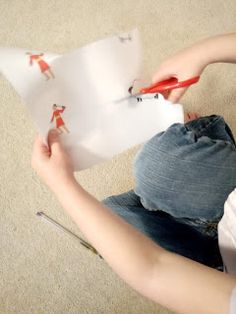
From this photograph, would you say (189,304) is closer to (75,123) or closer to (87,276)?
(75,123)

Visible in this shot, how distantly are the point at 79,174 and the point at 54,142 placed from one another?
0.41 metres

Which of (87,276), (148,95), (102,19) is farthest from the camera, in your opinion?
(102,19)

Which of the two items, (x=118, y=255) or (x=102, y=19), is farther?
(x=102, y=19)

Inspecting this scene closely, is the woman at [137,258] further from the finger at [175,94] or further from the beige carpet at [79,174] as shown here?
the beige carpet at [79,174]

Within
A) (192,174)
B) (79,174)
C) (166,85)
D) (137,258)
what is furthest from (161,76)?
(79,174)

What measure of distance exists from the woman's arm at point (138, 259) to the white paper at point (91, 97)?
0.10ft

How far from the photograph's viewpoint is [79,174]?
2.79 ft

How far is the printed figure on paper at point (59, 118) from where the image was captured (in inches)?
17.0

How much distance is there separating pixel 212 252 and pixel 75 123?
30cm

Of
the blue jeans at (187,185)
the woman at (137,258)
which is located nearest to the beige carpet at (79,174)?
the blue jeans at (187,185)

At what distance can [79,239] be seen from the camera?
0.81 m

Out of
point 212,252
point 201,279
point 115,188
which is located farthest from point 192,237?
point 115,188

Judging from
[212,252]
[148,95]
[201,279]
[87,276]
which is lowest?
[87,276]

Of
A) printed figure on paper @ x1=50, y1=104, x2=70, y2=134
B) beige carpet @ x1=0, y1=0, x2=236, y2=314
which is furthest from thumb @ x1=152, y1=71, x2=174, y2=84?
beige carpet @ x1=0, y1=0, x2=236, y2=314
